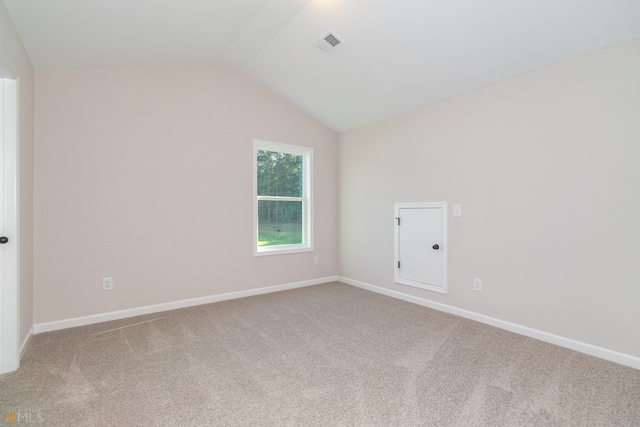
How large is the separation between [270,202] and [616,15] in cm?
360

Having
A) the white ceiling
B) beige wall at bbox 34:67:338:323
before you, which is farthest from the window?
the white ceiling

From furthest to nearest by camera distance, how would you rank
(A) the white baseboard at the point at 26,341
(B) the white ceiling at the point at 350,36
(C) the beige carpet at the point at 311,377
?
1. (A) the white baseboard at the point at 26,341
2. (B) the white ceiling at the point at 350,36
3. (C) the beige carpet at the point at 311,377

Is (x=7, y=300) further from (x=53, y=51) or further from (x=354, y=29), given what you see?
(x=354, y=29)

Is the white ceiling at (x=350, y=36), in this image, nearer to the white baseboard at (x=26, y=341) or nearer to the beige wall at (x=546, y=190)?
the beige wall at (x=546, y=190)

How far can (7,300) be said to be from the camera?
80.0 inches

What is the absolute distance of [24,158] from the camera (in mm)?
2383

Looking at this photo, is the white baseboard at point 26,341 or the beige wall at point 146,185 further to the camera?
the beige wall at point 146,185

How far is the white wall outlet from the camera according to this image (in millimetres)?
3037

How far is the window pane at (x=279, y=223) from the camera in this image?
4125 millimetres

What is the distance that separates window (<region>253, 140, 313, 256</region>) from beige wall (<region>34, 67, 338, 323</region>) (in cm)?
15

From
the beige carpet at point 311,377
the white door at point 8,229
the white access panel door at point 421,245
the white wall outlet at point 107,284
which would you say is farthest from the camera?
the white access panel door at point 421,245

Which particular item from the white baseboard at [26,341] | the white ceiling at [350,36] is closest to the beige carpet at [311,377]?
the white baseboard at [26,341]

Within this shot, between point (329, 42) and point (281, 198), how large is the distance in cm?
205

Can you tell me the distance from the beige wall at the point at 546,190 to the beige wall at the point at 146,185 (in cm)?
208
